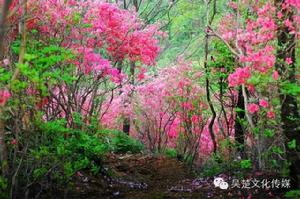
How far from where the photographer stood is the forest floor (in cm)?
804

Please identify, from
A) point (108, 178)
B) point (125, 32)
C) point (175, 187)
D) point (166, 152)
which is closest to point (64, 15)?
point (125, 32)

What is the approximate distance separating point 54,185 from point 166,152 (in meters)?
9.08

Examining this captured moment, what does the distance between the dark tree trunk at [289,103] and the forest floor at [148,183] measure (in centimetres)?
71

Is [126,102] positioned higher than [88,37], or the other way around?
[88,37]

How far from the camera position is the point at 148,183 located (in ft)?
36.0

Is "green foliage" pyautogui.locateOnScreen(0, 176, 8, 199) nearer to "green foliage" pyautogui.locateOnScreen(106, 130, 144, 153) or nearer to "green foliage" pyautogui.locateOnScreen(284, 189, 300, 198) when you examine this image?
"green foliage" pyautogui.locateOnScreen(284, 189, 300, 198)

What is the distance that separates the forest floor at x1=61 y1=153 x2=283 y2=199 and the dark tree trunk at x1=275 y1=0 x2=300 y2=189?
27.9 inches

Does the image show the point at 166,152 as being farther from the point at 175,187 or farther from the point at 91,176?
the point at 91,176

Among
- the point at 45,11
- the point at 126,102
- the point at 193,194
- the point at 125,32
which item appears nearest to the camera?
the point at 45,11

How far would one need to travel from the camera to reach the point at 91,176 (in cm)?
909

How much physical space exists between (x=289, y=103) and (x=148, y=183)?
5.56 meters

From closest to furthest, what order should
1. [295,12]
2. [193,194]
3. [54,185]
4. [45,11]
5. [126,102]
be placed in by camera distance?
[295,12] < [54,185] < [45,11] < [193,194] < [126,102]

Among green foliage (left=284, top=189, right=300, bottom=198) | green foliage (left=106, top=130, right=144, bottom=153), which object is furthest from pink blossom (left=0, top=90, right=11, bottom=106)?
green foliage (left=106, top=130, right=144, bottom=153)

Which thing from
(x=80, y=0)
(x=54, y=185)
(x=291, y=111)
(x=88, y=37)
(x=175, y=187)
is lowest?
(x=175, y=187)
